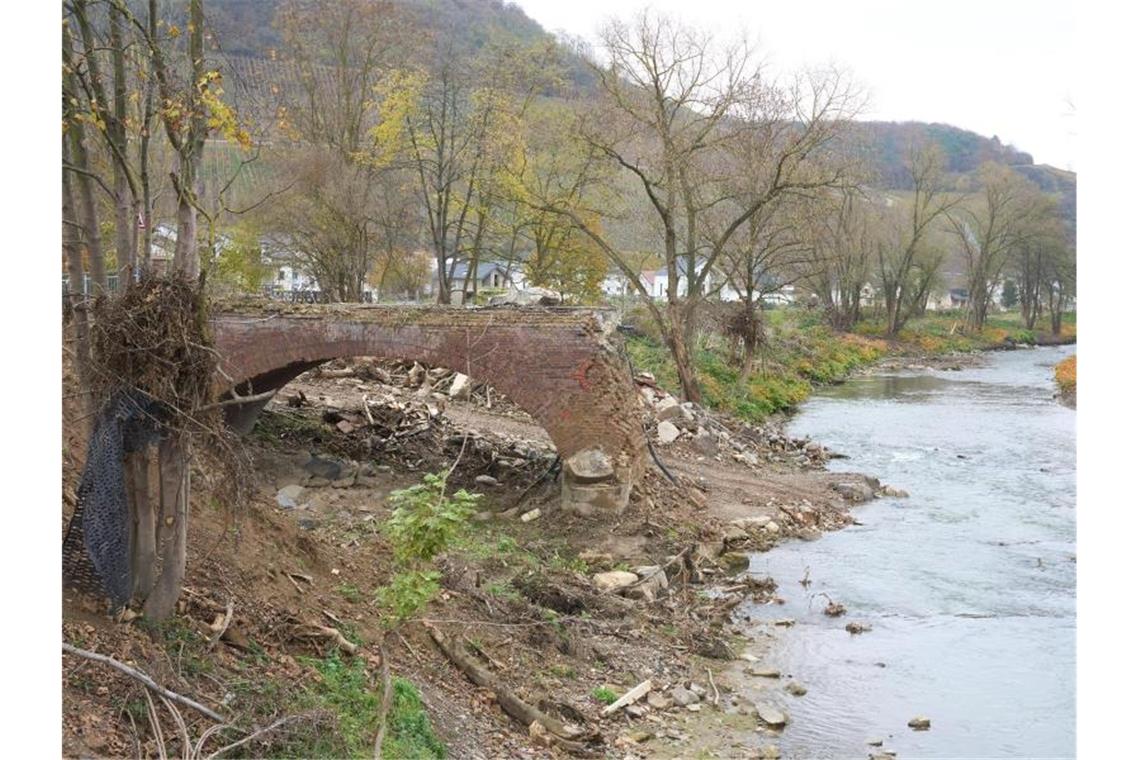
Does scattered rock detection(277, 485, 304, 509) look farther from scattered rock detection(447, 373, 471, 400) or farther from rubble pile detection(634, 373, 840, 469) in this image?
rubble pile detection(634, 373, 840, 469)

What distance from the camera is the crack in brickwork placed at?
1431cm

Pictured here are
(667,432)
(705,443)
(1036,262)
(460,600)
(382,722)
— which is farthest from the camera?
(1036,262)

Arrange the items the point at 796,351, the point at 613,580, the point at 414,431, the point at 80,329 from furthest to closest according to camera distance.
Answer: the point at 796,351 → the point at 414,431 → the point at 613,580 → the point at 80,329

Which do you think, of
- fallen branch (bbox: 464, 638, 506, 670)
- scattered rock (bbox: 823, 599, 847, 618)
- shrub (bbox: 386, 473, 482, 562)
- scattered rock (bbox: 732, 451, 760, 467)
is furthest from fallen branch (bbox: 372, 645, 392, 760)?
scattered rock (bbox: 732, 451, 760, 467)

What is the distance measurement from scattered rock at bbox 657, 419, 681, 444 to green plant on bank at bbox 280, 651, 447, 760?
12391 mm

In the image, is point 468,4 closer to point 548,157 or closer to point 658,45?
point 548,157

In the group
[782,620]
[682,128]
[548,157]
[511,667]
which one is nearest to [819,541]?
[782,620]

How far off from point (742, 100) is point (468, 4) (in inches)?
765

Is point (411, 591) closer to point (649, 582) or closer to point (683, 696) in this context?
point (683, 696)

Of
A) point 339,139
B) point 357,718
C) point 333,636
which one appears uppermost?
point 339,139

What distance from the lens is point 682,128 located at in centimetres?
2483

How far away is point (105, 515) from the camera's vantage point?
698 cm

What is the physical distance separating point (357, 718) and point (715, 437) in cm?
1456

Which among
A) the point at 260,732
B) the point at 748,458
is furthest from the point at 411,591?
the point at 748,458
